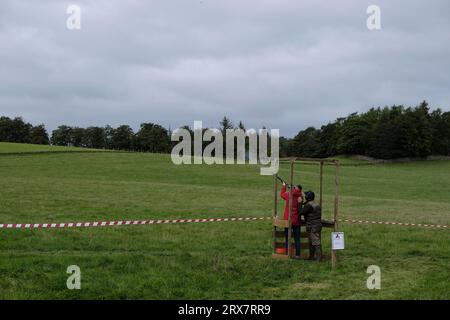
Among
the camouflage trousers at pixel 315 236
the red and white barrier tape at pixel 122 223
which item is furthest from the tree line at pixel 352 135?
the camouflage trousers at pixel 315 236

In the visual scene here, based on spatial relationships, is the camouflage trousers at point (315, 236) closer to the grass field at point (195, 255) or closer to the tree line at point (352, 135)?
the grass field at point (195, 255)

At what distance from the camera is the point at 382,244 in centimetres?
1526

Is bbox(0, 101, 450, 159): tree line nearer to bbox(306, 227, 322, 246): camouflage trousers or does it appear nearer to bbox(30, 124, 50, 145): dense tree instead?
bbox(30, 124, 50, 145): dense tree

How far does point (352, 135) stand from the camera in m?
138

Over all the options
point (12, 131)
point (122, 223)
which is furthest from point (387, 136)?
point (12, 131)

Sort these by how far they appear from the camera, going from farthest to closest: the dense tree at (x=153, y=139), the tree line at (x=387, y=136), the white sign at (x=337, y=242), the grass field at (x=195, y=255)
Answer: the dense tree at (x=153, y=139) < the tree line at (x=387, y=136) < the white sign at (x=337, y=242) < the grass field at (x=195, y=255)

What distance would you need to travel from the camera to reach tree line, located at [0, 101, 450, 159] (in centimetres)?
11662

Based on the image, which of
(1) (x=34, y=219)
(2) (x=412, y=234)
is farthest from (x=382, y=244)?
(1) (x=34, y=219)

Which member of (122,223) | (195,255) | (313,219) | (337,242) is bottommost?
(195,255)

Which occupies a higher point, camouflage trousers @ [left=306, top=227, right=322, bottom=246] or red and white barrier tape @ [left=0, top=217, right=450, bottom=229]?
camouflage trousers @ [left=306, top=227, right=322, bottom=246]

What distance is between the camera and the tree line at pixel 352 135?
117 meters

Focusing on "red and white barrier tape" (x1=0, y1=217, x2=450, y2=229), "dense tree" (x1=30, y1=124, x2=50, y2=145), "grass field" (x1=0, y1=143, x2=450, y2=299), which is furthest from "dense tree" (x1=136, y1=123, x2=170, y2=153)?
"red and white barrier tape" (x1=0, y1=217, x2=450, y2=229)

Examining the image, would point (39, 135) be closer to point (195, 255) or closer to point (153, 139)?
point (153, 139)
